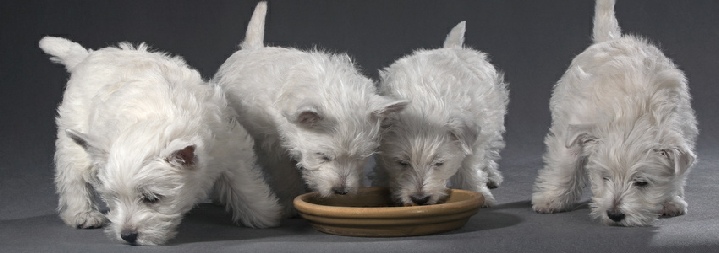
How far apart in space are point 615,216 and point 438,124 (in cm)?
109

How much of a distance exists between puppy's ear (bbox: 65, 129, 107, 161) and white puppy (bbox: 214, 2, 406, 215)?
104 centimetres

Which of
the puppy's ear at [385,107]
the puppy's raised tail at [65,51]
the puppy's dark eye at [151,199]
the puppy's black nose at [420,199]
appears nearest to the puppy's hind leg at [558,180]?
the puppy's black nose at [420,199]

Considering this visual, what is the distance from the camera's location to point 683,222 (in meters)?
6.02

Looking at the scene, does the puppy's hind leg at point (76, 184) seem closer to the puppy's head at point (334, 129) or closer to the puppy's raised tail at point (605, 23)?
the puppy's head at point (334, 129)

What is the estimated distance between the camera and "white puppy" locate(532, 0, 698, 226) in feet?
19.0

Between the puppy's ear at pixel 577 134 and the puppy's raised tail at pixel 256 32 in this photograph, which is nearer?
the puppy's ear at pixel 577 134

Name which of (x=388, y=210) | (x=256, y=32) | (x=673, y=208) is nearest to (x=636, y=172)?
(x=673, y=208)

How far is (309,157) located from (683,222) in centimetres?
212

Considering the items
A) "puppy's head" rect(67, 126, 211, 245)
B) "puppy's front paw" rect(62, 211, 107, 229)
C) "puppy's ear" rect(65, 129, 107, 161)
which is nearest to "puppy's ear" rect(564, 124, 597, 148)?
"puppy's head" rect(67, 126, 211, 245)

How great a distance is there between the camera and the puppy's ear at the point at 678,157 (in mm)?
5742

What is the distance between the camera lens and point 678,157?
5754 millimetres

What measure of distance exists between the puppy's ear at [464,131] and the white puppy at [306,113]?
352 mm

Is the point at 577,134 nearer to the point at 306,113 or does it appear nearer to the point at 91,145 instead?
the point at 306,113

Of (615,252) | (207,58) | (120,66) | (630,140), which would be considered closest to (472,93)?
(630,140)
